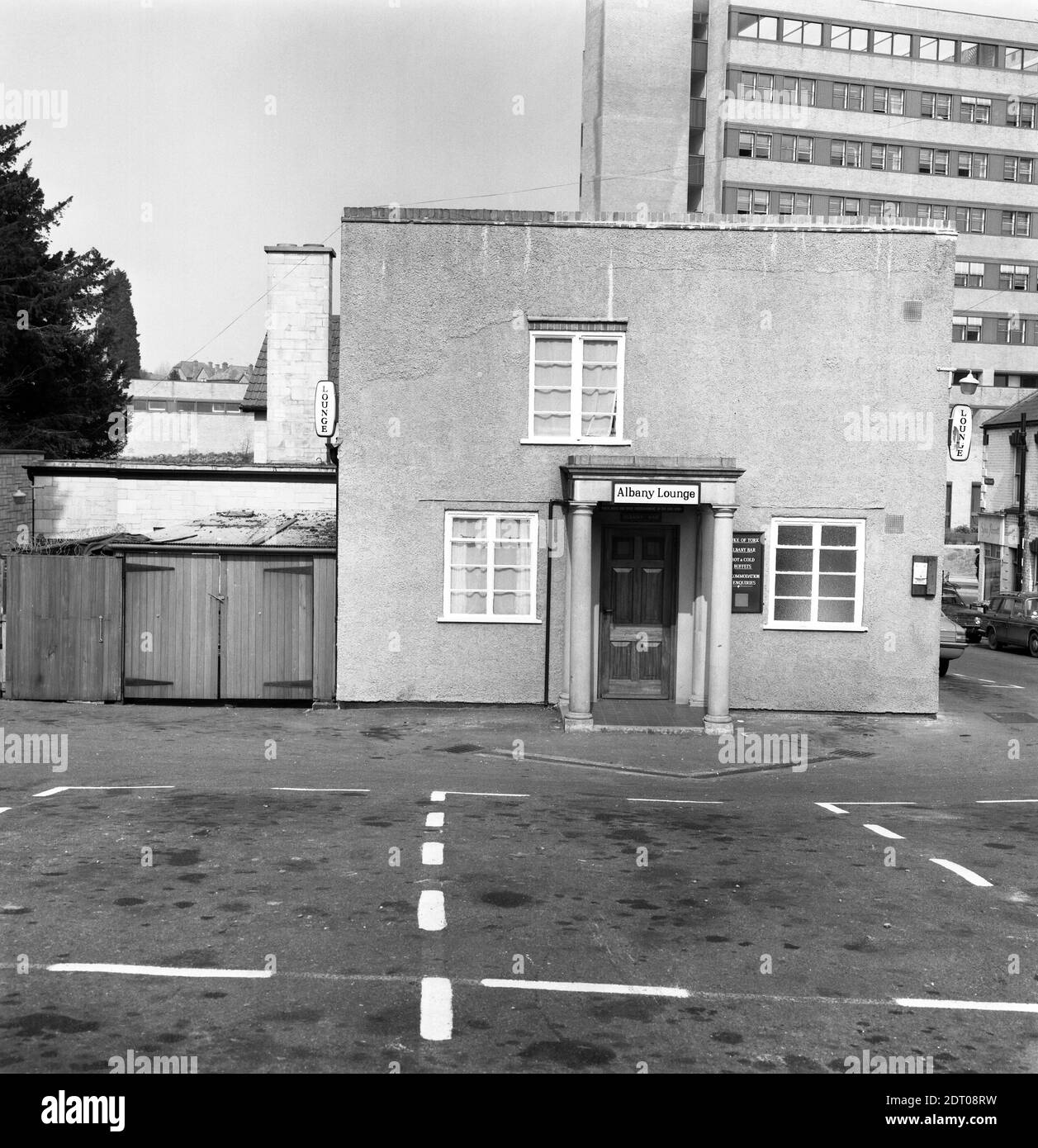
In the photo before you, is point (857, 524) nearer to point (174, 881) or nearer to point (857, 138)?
point (174, 881)

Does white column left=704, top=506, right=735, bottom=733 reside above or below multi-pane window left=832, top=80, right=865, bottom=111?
below

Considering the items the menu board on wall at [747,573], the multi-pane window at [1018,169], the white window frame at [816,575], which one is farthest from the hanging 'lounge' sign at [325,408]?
the multi-pane window at [1018,169]

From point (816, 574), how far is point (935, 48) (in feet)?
211

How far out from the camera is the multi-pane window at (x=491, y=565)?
59.8ft

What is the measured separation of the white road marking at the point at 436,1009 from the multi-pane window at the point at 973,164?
76.2 m

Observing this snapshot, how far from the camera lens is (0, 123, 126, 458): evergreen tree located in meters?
38.2

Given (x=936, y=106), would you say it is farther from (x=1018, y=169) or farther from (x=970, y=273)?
(x=970, y=273)

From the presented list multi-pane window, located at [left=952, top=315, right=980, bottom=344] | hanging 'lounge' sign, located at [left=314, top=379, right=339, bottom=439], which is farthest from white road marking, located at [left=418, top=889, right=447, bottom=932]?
multi-pane window, located at [left=952, top=315, right=980, bottom=344]

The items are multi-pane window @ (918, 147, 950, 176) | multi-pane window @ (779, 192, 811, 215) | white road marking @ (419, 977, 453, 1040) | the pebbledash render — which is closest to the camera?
white road marking @ (419, 977, 453, 1040)

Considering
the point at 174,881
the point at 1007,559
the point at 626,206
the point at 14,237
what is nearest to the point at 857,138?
the point at 626,206

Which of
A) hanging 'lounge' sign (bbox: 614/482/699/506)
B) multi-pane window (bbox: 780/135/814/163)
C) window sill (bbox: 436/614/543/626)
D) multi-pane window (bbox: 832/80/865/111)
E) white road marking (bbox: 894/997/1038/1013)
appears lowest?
white road marking (bbox: 894/997/1038/1013)

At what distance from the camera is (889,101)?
7175 centimetres

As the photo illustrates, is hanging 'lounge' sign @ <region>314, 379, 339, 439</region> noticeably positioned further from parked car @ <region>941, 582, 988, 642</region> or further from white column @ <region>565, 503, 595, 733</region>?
parked car @ <region>941, 582, 988, 642</region>

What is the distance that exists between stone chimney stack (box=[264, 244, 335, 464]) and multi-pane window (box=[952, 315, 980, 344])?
5477 cm
